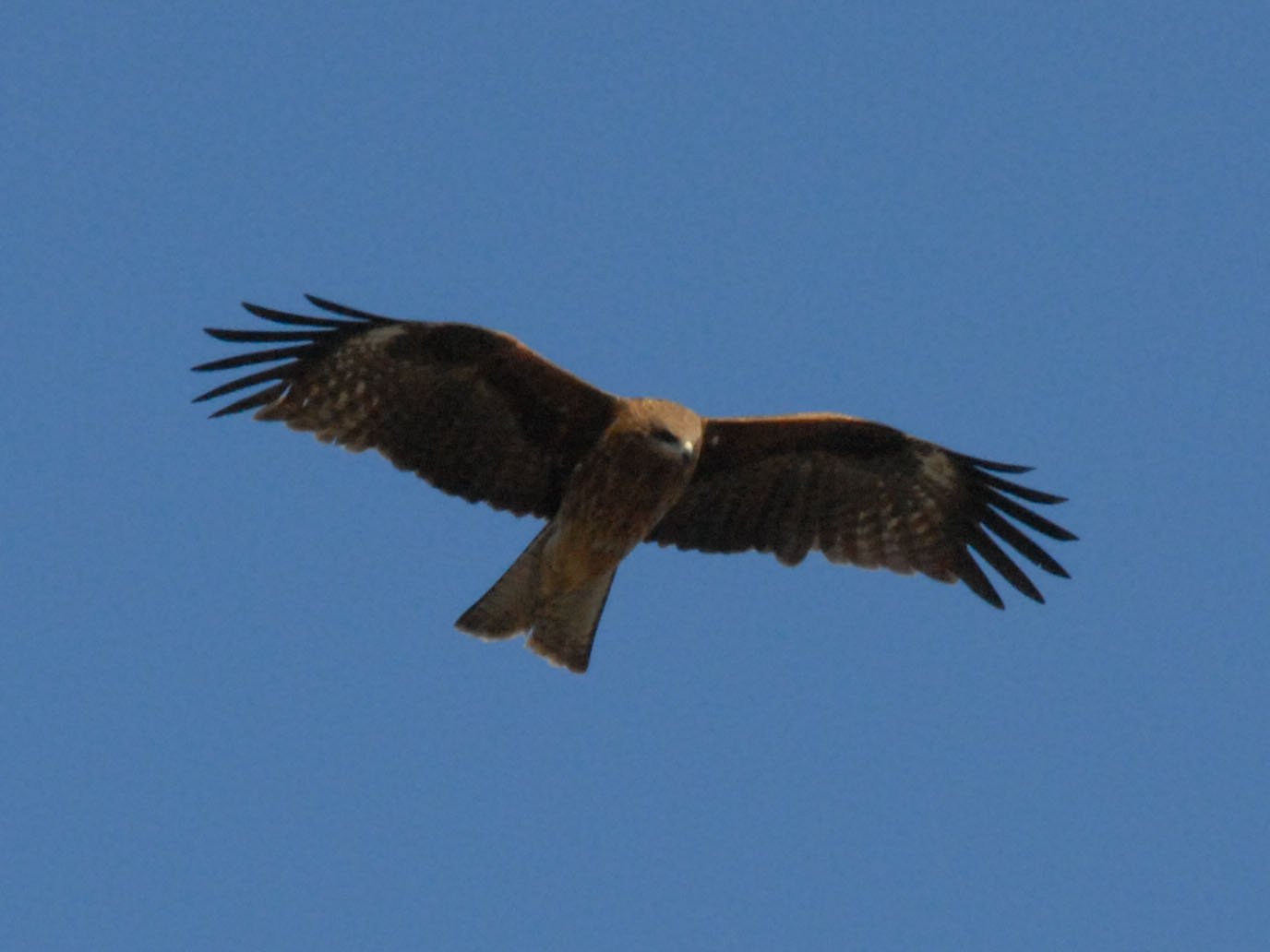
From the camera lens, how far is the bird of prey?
1006cm

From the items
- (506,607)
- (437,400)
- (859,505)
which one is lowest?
(506,607)

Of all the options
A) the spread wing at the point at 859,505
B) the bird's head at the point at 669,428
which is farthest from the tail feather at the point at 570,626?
the bird's head at the point at 669,428

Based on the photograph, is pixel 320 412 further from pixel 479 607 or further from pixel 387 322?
pixel 479 607

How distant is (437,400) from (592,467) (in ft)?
2.82

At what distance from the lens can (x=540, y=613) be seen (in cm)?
1053

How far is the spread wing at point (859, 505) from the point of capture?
10.7m

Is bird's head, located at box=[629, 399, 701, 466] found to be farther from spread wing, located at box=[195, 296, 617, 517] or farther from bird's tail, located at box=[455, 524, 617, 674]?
bird's tail, located at box=[455, 524, 617, 674]

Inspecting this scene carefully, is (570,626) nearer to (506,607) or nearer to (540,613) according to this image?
(540,613)

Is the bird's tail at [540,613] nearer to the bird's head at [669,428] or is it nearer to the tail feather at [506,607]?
the tail feather at [506,607]

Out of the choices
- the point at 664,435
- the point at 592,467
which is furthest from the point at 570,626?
the point at 664,435

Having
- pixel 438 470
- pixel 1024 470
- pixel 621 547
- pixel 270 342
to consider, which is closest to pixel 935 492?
pixel 1024 470

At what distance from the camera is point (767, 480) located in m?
10.8

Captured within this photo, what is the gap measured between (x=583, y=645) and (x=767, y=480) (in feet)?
4.29

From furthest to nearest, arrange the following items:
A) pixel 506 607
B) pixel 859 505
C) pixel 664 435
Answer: pixel 859 505 < pixel 506 607 < pixel 664 435
